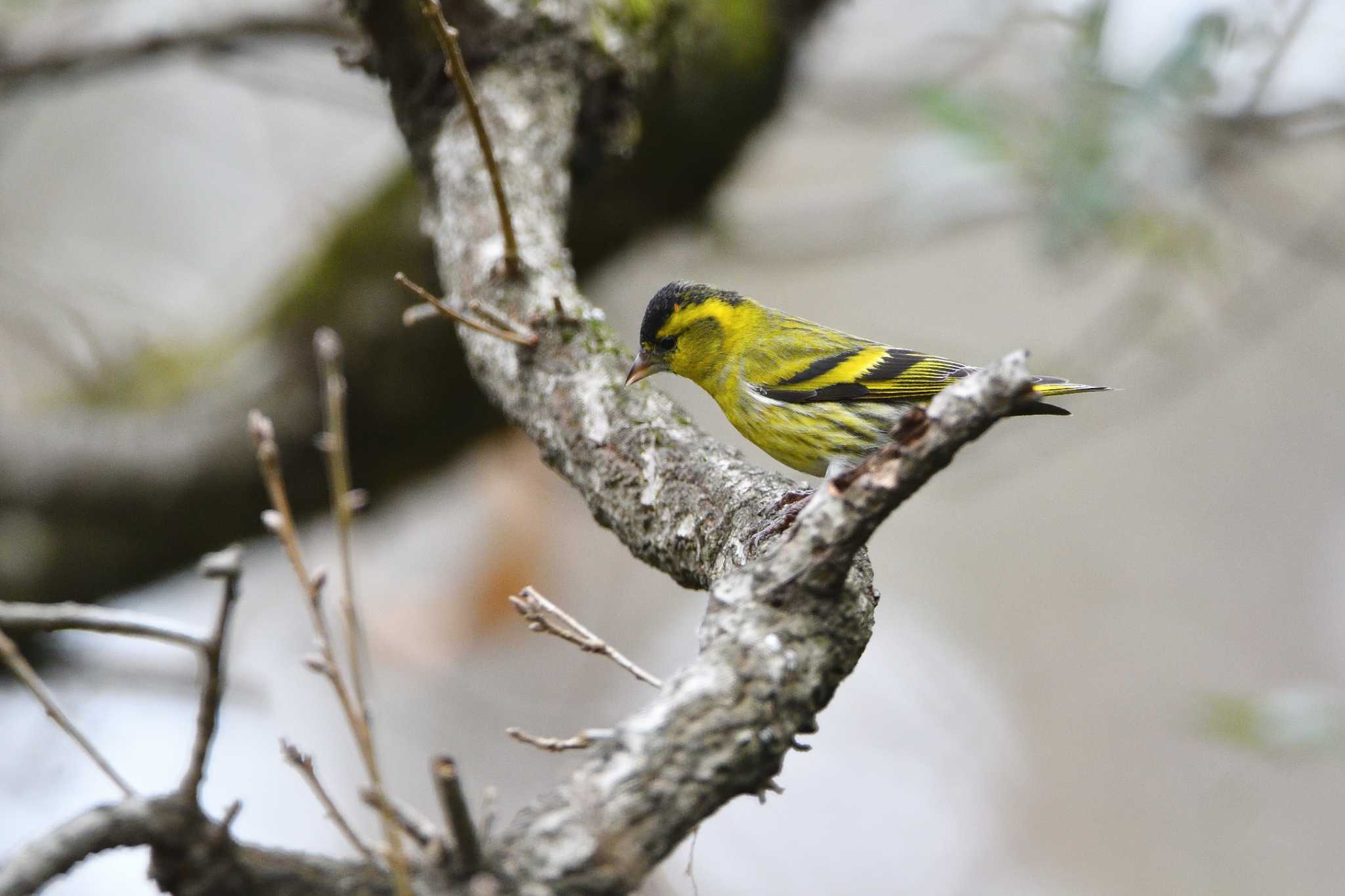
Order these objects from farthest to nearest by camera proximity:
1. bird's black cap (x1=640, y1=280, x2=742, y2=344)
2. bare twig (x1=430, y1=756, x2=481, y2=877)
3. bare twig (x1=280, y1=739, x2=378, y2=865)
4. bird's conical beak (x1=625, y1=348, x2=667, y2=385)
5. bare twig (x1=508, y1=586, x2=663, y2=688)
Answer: bird's black cap (x1=640, y1=280, x2=742, y2=344)
bird's conical beak (x1=625, y1=348, x2=667, y2=385)
bare twig (x1=508, y1=586, x2=663, y2=688)
bare twig (x1=280, y1=739, x2=378, y2=865)
bare twig (x1=430, y1=756, x2=481, y2=877)

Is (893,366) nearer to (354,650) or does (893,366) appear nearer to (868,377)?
(868,377)

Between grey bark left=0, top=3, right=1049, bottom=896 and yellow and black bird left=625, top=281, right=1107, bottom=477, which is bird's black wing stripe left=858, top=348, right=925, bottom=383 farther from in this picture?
grey bark left=0, top=3, right=1049, bottom=896

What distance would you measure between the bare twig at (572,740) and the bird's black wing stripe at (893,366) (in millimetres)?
1781

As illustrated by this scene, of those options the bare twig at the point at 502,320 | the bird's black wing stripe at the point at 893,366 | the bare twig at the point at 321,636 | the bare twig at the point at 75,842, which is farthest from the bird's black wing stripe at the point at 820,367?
the bare twig at the point at 75,842

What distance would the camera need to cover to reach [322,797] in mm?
1299

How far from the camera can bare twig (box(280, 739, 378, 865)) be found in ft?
4.12

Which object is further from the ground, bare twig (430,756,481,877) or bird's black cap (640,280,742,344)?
bird's black cap (640,280,742,344)

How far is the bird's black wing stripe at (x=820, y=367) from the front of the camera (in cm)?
348

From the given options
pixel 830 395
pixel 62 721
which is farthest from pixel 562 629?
pixel 830 395

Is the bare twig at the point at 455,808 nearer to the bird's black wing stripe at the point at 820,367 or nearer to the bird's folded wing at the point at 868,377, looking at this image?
the bird's folded wing at the point at 868,377

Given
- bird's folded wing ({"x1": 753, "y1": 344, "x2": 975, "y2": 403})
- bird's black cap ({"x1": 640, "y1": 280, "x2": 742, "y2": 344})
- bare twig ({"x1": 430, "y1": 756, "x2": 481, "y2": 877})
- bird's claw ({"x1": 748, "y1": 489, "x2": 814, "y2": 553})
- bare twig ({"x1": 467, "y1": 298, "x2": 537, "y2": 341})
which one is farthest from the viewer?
bird's black cap ({"x1": 640, "y1": 280, "x2": 742, "y2": 344})

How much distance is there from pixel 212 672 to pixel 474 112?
1.67 m

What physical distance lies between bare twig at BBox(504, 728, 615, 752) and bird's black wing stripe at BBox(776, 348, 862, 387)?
1.87 metres

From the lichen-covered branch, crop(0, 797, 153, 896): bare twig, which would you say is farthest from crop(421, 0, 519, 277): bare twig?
crop(0, 797, 153, 896): bare twig
